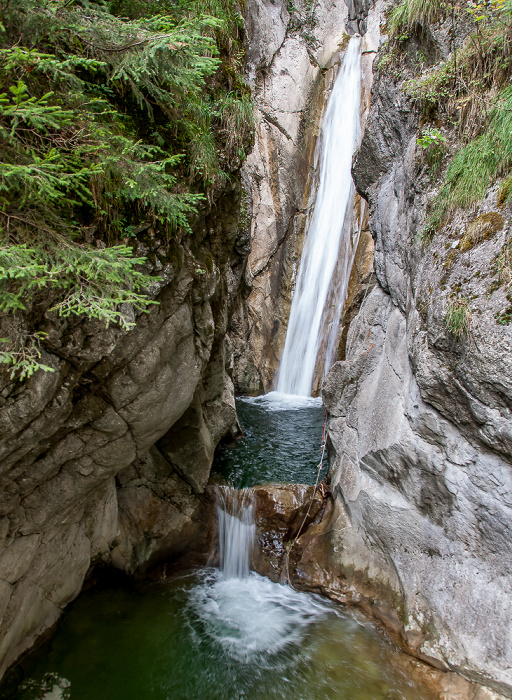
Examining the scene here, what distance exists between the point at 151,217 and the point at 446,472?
4.31 meters

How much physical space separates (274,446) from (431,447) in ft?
16.5

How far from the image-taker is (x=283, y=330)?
15172 millimetres

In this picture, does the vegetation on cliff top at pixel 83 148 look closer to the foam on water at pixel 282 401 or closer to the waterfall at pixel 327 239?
the foam on water at pixel 282 401

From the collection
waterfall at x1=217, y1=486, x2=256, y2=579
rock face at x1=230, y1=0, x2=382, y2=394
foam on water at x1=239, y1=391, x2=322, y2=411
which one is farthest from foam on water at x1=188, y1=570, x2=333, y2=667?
rock face at x1=230, y1=0, x2=382, y2=394

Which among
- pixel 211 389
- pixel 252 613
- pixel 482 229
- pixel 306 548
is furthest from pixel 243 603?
pixel 482 229

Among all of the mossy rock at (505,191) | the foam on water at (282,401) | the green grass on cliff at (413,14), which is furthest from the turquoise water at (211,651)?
the green grass on cliff at (413,14)

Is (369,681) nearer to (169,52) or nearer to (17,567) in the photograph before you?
(17,567)

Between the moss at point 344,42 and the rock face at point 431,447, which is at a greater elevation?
the moss at point 344,42

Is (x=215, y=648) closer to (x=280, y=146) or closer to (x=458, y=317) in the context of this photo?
(x=458, y=317)

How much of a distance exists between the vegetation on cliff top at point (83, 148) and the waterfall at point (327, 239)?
1016 centimetres

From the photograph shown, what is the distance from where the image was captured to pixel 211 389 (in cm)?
795

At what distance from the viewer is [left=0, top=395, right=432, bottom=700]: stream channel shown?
4.49 metres

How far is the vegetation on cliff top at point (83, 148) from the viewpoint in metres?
2.78

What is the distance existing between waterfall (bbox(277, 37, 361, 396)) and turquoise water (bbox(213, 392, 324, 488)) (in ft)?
7.08
